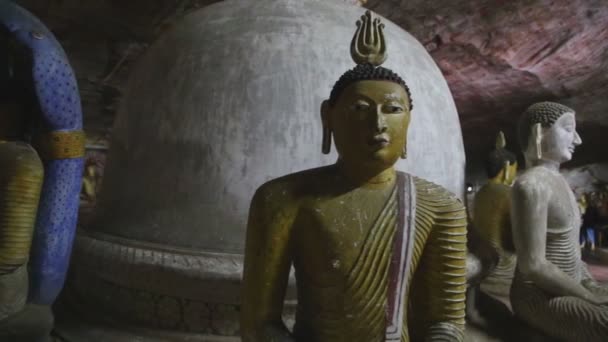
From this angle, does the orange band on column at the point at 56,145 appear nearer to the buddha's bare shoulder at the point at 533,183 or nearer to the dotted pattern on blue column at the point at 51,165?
the dotted pattern on blue column at the point at 51,165

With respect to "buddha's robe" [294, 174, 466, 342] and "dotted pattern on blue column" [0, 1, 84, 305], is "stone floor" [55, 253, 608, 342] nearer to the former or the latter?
"dotted pattern on blue column" [0, 1, 84, 305]

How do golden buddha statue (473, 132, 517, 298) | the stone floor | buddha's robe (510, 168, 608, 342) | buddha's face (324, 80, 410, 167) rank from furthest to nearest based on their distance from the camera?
1. golden buddha statue (473, 132, 517, 298)
2. buddha's robe (510, 168, 608, 342)
3. the stone floor
4. buddha's face (324, 80, 410, 167)

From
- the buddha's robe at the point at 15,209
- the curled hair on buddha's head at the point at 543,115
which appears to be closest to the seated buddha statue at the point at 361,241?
the buddha's robe at the point at 15,209

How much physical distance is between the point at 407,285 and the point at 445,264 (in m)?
0.11

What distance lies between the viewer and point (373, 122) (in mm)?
1005

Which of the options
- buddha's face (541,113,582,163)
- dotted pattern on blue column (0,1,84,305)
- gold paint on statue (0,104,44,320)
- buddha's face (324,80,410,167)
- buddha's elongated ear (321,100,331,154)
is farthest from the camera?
buddha's face (541,113,582,163)

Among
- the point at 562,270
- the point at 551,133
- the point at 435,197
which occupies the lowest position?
the point at 562,270

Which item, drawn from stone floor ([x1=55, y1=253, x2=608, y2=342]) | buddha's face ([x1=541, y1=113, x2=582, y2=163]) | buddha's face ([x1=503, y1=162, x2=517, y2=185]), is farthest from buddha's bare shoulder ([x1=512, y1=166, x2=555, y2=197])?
buddha's face ([x1=503, y1=162, x2=517, y2=185])

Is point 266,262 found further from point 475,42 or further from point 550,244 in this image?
point 475,42

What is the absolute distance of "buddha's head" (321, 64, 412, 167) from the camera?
1013mm

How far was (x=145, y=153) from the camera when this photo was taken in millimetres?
2014

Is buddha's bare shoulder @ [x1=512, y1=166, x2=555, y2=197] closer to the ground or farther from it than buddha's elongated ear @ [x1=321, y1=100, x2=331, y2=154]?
closer to the ground

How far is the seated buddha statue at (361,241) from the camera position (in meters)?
1.03

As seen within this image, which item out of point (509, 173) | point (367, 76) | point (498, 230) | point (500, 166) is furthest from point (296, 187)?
point (509, 173)
